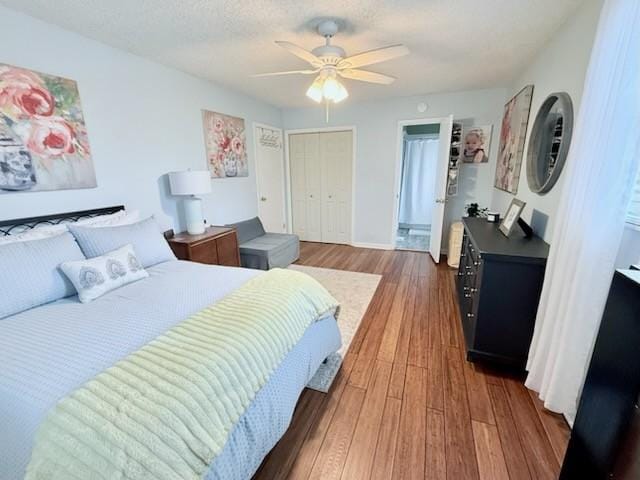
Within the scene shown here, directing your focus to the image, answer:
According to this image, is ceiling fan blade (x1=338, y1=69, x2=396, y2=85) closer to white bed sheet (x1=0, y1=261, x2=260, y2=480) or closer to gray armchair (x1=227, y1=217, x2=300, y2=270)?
white bed sheet (x1=0, y1=261, x2=260, y2=480)

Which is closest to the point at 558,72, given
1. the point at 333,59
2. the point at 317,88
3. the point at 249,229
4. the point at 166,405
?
the point at 333,59

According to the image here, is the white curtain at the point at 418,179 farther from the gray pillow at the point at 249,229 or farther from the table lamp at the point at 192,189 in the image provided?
the table lamp at the point at 192,189

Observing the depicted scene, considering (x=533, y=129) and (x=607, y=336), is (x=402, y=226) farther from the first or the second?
(x=607, y=336)

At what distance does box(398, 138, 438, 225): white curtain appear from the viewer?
5.91m

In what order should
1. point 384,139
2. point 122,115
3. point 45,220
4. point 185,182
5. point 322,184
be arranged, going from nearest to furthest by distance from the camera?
point 45,220 < point 122,115 < point 185,182 < point 384,139 < point 322,184

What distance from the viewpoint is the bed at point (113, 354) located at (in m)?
0.91

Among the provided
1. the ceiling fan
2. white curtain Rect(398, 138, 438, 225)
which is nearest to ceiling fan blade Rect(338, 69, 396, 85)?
the ceiling fan

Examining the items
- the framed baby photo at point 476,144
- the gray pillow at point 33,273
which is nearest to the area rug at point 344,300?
the gray pillow at point 33,273

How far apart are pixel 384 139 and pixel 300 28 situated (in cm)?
265

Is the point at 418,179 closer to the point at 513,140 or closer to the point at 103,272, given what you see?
the point at 513,140

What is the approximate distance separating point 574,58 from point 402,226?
4.77 m

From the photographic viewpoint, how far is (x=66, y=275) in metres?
1.66

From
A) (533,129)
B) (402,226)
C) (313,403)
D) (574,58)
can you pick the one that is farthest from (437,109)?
(313,403)

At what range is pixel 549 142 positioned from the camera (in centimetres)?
214
